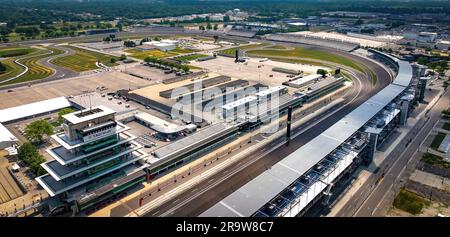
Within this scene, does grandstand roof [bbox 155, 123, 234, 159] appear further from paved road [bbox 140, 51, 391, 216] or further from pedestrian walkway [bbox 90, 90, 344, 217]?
paved road [bbox 140, 51, 391, 216]

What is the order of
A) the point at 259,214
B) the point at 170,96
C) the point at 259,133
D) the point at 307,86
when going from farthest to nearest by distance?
the point at 307,86 → the point at 170,96 → the point at 259,133 → the point at 259,214

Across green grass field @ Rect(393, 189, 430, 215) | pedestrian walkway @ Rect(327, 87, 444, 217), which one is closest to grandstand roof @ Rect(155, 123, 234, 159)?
pedestrian walkway @ Rect(327, 87, 444, 217)

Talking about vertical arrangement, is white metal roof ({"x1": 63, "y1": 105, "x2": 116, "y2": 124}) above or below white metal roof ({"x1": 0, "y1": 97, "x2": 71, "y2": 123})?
above

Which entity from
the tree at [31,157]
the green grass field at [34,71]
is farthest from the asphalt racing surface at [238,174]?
the green grass field at [34,71]

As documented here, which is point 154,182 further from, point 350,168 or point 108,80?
point 108,80

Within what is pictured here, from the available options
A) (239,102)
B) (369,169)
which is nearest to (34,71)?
(239,102)
